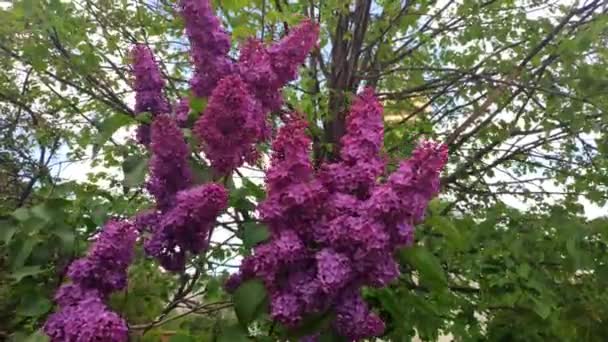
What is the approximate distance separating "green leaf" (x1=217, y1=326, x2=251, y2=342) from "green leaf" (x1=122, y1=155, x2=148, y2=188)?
0.47 m

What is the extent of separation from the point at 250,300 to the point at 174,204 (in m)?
0.33

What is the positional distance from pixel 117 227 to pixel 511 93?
121 inches

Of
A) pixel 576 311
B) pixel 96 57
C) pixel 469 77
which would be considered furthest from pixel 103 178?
pixel 576 311

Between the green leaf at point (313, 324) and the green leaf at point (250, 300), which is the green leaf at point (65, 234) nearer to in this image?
the green leaf at point (250, 300)

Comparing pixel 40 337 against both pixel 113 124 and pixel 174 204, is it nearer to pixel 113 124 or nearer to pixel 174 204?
pixel 174 204

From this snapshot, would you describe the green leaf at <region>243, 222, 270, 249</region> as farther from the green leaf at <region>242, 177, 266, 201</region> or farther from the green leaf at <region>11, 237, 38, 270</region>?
the green leaf at <region>11, 237, 38, 270</region>

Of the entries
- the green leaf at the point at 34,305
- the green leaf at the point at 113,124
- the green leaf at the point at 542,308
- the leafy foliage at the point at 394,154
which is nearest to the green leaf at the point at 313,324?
the leafy foliage at the point at 394,154

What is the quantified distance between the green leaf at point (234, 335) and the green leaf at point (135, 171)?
47 cm

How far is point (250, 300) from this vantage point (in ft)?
5.19

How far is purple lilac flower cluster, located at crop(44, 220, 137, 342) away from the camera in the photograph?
4.97 ft

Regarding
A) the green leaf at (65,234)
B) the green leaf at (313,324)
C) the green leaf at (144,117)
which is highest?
the green leaf at (144,117)

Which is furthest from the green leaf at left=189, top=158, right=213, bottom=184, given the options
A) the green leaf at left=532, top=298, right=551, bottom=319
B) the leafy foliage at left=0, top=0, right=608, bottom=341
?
the green leaf at left=532, top=298, right=551, bottom=319

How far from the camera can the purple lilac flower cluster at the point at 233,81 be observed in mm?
1671

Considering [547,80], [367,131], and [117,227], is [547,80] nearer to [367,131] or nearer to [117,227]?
[367,131]
